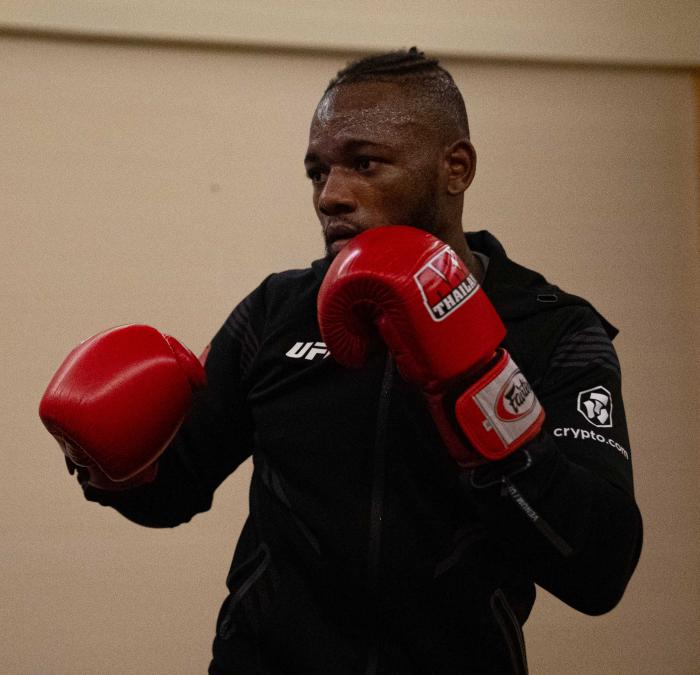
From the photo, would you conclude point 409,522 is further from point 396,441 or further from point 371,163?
point 371,163

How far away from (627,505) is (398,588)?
26 centimetres

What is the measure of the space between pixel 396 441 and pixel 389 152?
362mm

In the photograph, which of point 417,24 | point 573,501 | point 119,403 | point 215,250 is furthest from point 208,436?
point 417,24

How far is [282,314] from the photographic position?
4.14ft

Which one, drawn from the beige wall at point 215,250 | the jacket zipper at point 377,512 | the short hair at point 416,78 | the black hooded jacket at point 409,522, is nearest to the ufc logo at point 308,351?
the black hooded jacket at point 409,522

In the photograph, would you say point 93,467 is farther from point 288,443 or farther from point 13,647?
point 13,647

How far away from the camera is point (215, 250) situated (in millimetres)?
2215

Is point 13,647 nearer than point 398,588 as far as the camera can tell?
No

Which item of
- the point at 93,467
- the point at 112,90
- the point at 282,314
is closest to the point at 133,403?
the point at 93,467

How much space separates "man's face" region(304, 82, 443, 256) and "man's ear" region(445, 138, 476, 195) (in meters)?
0.03

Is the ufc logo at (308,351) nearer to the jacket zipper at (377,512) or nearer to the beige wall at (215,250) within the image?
the jacket zipper at (377,512)

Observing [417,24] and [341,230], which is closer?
[341,230]

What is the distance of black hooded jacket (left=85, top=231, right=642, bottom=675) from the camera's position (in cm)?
96

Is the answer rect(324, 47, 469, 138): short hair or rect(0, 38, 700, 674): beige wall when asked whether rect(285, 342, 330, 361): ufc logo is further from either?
rect(0, 38, 700, 674): beige wall
